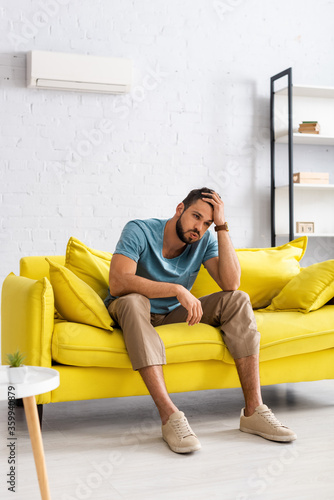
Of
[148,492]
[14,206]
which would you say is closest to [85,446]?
[148,492]

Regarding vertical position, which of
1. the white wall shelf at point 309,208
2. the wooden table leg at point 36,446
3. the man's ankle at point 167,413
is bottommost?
the man's ankle at point 167,413

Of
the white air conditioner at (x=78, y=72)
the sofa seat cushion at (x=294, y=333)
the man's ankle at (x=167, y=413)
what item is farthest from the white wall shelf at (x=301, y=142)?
the man's ankle at (x=167, y=413)

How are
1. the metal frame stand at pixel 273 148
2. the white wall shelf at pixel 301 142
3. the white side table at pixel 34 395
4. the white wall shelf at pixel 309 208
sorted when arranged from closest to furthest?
1. the white side table at pixel 34 395
2. the metal frame stand at pixel 273 148
3. the white wall shelf at pixel 301 142
4. the white wall shelf at pixel 309 208

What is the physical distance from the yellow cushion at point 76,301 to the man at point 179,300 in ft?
0.21

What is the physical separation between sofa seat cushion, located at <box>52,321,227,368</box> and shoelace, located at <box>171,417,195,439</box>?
1.01 feet

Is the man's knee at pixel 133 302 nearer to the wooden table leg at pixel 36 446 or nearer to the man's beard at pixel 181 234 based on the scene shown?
the man's beard at pixel 181 234

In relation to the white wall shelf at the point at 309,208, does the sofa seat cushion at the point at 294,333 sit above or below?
below

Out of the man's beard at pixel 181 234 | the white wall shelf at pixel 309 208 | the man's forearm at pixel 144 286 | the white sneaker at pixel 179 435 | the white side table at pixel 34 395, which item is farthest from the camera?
the white wall shelf at pixel 309 208

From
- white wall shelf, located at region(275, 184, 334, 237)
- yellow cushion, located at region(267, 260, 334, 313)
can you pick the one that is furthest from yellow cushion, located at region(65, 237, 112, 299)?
white wall shelf, located at region(275, 184, 334, 237)

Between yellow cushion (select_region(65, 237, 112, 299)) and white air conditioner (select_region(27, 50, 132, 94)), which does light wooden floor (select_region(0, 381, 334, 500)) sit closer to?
yellow cushion (select_region(65, 237, 112, 299))

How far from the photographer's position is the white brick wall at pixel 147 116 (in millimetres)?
3879

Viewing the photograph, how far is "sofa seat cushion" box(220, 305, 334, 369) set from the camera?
2.64m

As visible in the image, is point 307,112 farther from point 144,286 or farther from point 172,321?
point 144,286

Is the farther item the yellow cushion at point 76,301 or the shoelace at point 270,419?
the yellow cushion at point 76,301
